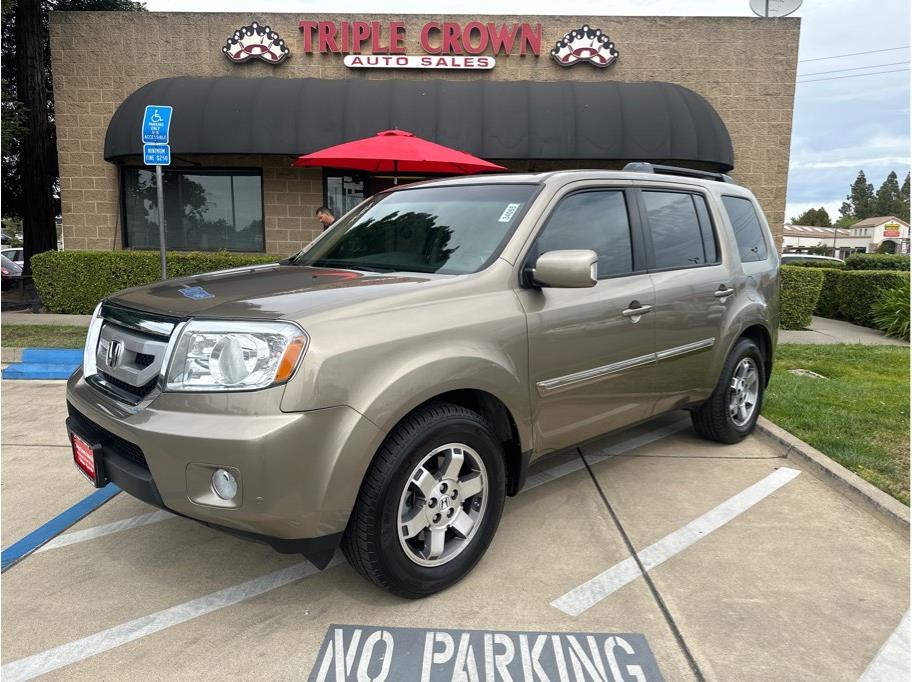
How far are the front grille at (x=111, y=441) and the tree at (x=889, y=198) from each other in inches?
5805

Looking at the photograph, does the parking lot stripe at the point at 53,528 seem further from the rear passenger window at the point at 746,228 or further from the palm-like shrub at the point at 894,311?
the palm-like shrub at the point at 894,311

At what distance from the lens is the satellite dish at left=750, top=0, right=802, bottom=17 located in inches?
481

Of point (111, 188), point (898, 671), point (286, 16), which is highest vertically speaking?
point (286, 16)

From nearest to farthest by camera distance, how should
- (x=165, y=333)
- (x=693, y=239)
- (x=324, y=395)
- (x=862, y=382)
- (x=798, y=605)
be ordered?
(x=324, y=395) → (x=165, y=333) → (x=798, y=605) → (x=693, y=239) → (x=862, y=382)

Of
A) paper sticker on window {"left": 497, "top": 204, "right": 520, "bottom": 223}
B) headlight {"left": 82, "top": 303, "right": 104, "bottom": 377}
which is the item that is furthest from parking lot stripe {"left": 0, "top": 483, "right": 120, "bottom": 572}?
paper sticker on window {"left": 497, "top": 204, "right": 520, "bottom": 223}

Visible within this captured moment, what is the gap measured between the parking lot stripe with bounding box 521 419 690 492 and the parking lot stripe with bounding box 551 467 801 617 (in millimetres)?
920

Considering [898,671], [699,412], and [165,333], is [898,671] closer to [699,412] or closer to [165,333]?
[699,412]

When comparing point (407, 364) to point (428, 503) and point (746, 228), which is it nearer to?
point (428, 503)

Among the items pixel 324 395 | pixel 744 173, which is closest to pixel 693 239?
pixel 324 395

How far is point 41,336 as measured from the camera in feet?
29.3

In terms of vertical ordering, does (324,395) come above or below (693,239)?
below

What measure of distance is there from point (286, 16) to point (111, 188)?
4529 mm

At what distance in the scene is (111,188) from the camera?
12.3 metres

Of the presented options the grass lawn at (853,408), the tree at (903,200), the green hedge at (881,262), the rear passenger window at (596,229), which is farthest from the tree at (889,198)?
the rear passenger window at (596,229)
